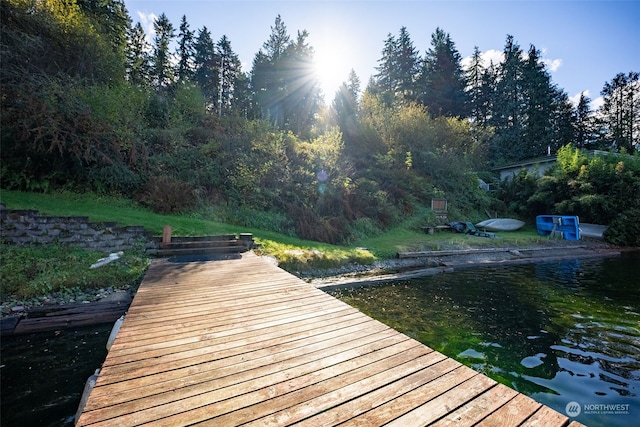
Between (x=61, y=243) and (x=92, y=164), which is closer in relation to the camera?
(x=61, y=243)

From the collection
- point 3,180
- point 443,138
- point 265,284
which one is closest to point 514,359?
point 265,284

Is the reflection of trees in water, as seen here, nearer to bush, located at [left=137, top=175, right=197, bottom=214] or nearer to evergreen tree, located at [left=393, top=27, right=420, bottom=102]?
bush, located at [left=137, top=175, right=197, bottom=214]

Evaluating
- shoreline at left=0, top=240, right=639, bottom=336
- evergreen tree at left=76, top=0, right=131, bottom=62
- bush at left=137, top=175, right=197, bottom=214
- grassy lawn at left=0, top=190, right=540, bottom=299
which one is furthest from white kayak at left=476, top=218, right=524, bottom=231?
evergreen tree at left=76, top=0, right=131, bottom=62

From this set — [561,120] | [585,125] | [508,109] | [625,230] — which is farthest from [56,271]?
[585,125]

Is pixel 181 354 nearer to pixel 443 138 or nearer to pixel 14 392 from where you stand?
pixel 14 392

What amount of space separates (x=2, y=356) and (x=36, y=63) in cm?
1214

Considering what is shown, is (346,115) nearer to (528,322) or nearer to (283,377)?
(528,322)

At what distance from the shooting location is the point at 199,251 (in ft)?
24.5

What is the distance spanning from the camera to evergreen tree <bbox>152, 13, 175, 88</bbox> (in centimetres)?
2910

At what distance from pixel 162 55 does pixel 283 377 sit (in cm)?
3592

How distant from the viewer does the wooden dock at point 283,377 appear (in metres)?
1.62

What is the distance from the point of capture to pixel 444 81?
3212 centimetres

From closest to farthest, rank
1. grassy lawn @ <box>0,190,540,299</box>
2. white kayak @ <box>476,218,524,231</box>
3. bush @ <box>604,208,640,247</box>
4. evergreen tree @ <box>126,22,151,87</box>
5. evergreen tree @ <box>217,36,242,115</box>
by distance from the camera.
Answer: grassy lawn @ <box>0,190,540,299</box>
bush @ <box>604,208,640,247</box>
white kayak @ <box>476,218,524,231</box>
evergreen tree @ <box>126,22,151,87</box>
evergreen tree @ <box>217,36,242,115</box>

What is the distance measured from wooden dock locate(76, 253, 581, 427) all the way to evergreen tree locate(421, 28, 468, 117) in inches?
1309
